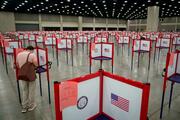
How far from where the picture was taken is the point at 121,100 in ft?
6.39

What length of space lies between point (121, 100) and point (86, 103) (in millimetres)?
457

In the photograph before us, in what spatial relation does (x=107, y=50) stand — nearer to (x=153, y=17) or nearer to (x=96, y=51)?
(x=96, y=51)

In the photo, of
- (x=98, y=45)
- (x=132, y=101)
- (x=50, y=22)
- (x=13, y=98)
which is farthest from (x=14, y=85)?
(x=50, y=22)

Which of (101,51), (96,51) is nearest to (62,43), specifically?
(96,51)

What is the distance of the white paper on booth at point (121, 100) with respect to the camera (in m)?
1.80

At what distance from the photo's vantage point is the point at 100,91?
84.9 inches

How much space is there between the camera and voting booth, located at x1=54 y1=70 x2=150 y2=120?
5.65ft

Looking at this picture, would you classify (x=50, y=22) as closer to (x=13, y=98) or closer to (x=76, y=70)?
(x=76, y=70)

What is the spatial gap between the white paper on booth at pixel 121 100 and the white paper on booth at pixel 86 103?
0.13 m

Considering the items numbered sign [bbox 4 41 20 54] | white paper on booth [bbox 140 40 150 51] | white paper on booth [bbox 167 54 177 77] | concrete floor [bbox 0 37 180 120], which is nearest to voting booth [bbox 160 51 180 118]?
white paper on booth [bbox 167 54 177 77]

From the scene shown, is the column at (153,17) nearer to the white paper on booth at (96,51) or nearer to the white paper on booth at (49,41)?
the white paper on booth at (49,41)

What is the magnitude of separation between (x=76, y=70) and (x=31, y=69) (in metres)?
3.90

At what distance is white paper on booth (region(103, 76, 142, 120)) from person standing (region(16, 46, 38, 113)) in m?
2.27

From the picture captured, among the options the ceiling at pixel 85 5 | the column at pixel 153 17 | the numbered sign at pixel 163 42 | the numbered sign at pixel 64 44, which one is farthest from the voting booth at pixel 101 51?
the column at pixel 153 17
